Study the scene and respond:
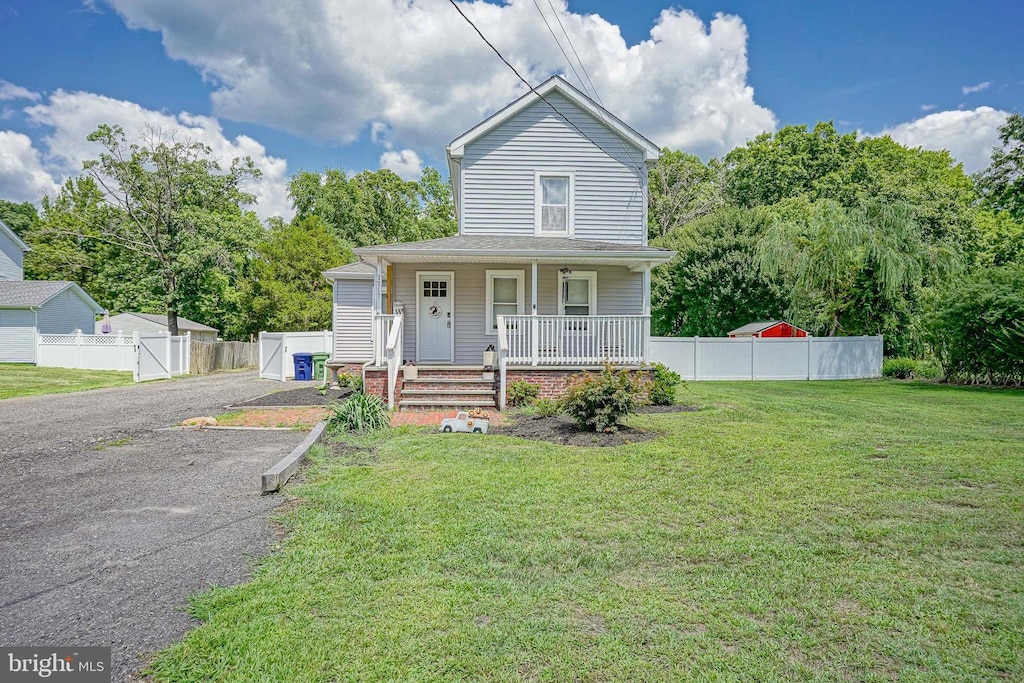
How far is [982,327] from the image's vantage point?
1538cm

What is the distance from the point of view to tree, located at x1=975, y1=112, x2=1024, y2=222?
20.0m

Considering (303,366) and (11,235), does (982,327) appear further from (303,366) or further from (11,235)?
(11,235)

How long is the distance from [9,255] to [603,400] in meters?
35.2

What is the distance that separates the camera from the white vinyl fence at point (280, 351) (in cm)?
2012

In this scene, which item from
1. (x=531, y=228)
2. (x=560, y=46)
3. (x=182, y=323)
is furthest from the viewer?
(x=182, y=323)

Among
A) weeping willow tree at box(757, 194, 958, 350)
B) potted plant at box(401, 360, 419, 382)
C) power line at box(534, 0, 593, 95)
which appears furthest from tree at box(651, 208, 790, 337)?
potted plant at box(401, 360, 419, 382)

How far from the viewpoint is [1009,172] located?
2052 cm

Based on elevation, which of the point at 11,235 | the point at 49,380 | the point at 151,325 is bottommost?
the point at 49,380

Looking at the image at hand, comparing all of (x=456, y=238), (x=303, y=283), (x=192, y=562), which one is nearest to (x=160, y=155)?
(x=303, y=283)

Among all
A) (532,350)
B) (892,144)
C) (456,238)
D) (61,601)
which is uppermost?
(892,144)

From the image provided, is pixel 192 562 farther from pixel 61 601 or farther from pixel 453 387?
pixel 453 387

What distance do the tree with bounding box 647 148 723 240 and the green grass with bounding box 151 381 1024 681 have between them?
1176 inches

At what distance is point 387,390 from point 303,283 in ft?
64.8

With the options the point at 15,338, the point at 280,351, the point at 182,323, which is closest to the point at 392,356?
the point at 280,351
